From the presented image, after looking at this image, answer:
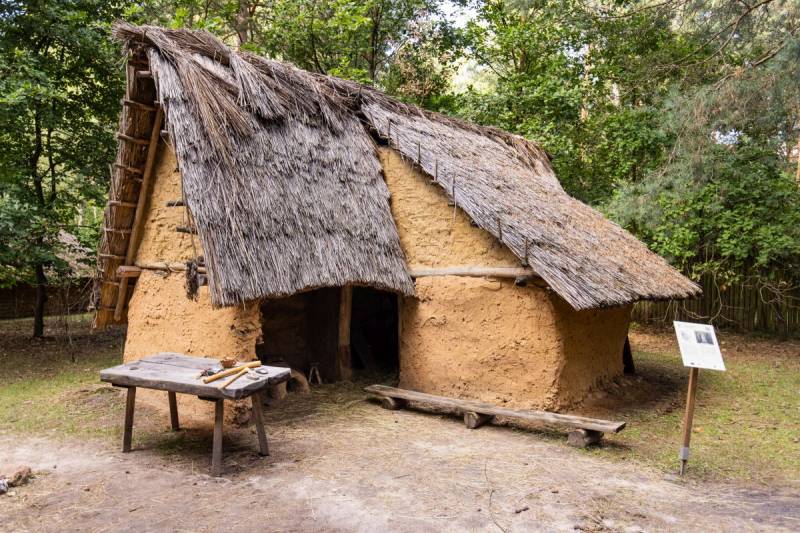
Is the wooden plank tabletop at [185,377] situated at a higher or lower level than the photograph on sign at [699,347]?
lower

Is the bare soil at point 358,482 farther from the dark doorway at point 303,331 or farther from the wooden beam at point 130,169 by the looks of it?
the wooden beam at point 130,169

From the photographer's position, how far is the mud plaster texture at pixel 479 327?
23.6ft

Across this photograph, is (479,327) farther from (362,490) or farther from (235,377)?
(235,377)

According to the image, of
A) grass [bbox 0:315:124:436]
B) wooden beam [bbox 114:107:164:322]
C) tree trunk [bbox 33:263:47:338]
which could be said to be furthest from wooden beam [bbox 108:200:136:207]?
tree trunk [bbox 33:263:47:338]

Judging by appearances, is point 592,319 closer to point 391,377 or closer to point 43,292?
point 391,377

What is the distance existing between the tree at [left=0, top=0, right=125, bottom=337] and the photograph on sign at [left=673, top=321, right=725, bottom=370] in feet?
32.1

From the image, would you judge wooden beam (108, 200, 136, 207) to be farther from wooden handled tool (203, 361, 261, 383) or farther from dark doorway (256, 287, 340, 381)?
wooden handled tool (203, 361, 261, 383)

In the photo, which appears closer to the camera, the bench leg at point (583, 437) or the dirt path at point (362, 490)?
the dirt path at point (362, 490)

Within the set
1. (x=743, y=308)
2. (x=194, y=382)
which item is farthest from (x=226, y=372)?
(x=743, y=308)

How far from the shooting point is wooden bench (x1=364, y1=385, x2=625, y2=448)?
252 inches

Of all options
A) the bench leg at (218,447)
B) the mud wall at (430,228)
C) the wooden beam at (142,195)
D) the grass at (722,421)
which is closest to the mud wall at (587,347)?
the grass at (722,421)

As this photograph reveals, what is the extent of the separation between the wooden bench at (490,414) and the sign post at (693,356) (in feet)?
2.63

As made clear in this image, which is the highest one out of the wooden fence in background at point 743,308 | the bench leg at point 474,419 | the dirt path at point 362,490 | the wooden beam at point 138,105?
the wooden beam at point 138,105

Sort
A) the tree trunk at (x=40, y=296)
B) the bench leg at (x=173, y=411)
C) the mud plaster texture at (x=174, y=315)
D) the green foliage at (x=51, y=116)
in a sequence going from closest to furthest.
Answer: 1. the bench leg at (x=173, y=411)
2. the mud plaster texture at (x=174, y=315)
3. the green foliage at (x=51, y=116)
4. the tree trunk at (x=40, y=296)
